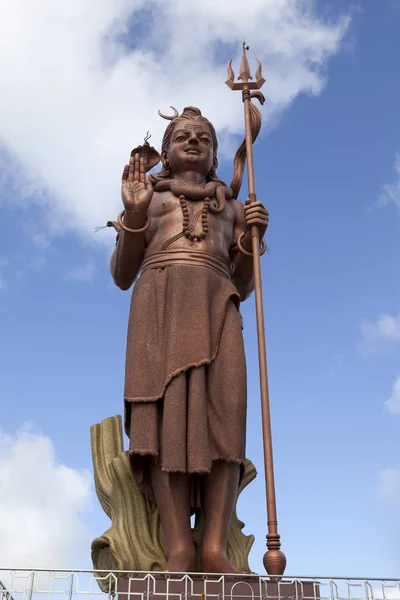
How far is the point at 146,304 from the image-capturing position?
21.7 ft

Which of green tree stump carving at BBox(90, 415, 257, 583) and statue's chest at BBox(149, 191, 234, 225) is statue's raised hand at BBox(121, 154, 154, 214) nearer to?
statue's chest at BBox(149, 191, 234, 225)

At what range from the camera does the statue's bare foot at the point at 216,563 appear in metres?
5.77

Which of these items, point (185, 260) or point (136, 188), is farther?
point (136, 188)

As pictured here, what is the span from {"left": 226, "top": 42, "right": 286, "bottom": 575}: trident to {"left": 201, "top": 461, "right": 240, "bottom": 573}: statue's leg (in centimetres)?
42

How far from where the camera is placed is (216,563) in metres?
5.81

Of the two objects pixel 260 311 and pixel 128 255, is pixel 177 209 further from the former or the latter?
pixel 260 311

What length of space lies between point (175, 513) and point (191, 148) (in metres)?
3.19

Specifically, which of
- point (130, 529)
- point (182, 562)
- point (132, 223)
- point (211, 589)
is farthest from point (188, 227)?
point (211, 589)

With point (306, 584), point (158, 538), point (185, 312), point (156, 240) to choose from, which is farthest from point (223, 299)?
point (306, 584)

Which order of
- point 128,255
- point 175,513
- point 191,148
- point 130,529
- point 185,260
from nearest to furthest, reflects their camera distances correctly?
point 175,513 < point 130,529 < point 185,260 < point 128,255 < point 191,148

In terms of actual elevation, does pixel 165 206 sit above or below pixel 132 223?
above

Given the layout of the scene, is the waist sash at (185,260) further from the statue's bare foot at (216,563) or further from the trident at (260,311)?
the statue's bare foot at (216,563)

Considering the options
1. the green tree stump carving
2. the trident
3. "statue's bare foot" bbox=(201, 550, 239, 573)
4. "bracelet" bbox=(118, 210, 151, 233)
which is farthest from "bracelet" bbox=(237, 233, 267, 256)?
"statue's bare foot" bbox=(201, 550, 239, 573)

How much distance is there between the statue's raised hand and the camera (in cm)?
689
